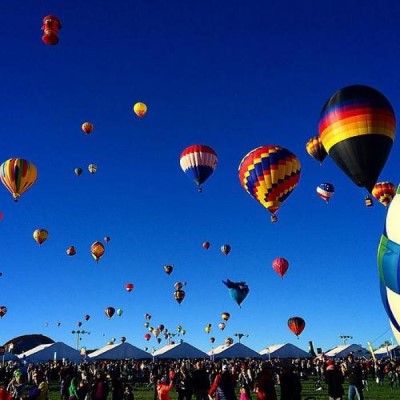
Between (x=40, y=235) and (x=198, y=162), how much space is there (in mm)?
17331

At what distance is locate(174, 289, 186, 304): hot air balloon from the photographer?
4694 cm

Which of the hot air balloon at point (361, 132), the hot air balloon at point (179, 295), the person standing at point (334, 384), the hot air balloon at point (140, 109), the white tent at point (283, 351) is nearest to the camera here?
the person standing at point (334, 384)

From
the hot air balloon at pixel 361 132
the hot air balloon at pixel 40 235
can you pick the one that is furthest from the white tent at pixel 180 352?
the hot air balloon at pixel 361 132

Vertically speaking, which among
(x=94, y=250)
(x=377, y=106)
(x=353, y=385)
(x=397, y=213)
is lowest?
(x=353, y=385)

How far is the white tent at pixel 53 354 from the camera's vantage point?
37812mm

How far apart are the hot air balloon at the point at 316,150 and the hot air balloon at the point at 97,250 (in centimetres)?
2077

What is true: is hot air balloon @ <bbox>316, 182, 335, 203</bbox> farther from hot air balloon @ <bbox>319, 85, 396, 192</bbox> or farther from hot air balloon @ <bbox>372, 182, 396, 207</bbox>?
hot air balloon @ <bbox>319, 85, 396, 192</bbox>

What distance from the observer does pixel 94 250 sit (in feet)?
133

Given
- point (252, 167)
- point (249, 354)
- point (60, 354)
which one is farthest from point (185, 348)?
point (252, 167)

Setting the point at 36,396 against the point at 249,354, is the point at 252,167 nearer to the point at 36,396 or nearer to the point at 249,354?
the point at 36,396

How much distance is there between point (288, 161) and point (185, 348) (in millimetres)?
21413

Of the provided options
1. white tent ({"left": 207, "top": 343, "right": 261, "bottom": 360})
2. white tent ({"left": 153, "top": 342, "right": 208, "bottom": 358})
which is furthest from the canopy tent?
Result: white tent ({"left": 153, "top": 342, "right": 208, "bottom": 358})

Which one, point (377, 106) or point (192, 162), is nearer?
point (377, 106)

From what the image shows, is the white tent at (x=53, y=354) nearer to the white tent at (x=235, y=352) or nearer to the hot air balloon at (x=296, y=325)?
the white tent at (x=235, y=352)
